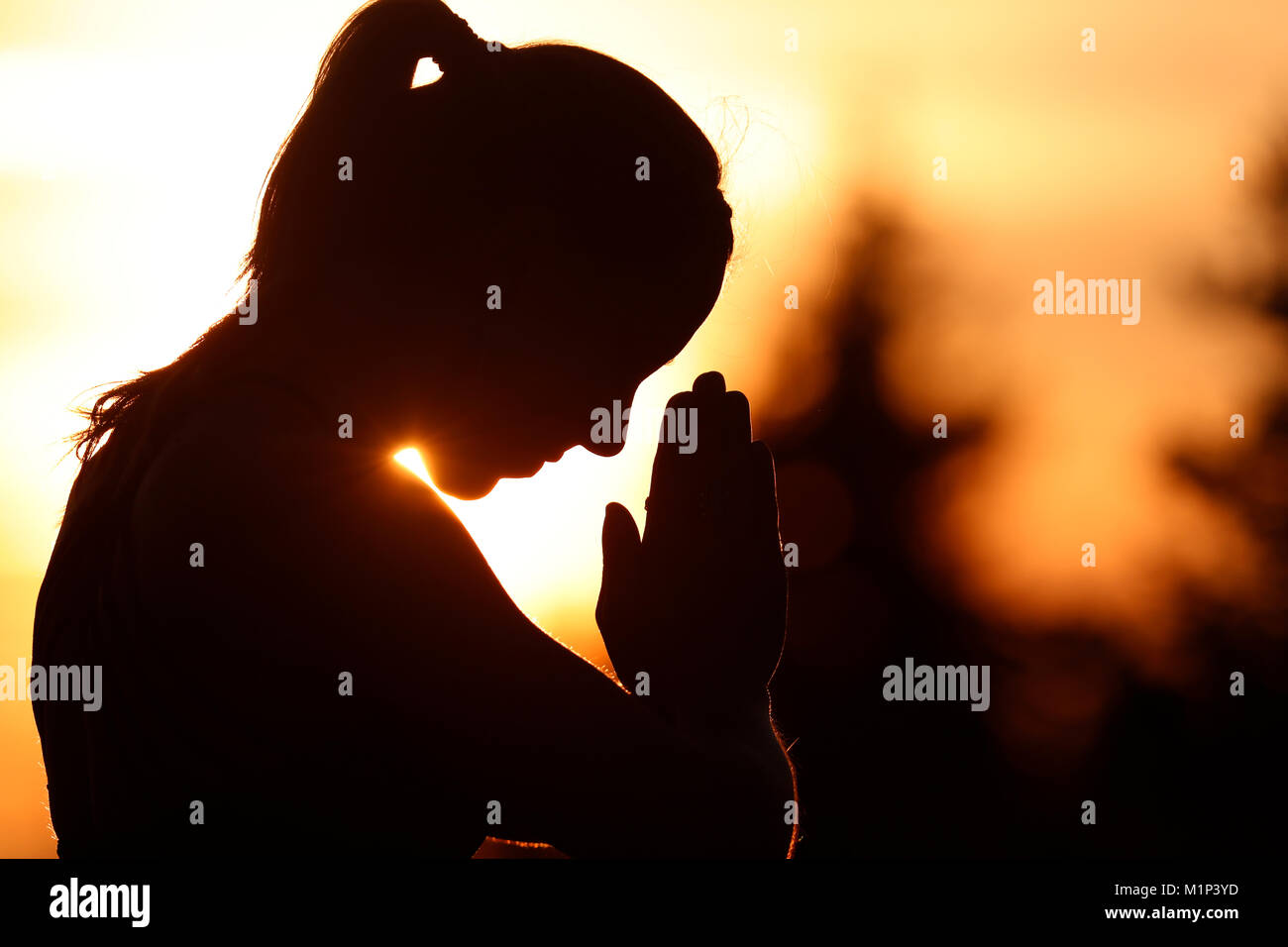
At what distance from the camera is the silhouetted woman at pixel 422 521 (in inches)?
62.6

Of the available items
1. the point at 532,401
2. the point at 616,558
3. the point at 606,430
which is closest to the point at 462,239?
the point at 532,401

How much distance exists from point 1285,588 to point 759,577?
69.1ft

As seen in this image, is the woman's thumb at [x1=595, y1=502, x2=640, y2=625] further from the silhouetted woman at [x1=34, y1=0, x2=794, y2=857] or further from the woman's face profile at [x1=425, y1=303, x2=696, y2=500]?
the woman's face profile at [x1=425, y1=303, x2=696, y2=500]

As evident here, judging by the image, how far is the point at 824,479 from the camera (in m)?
20.3

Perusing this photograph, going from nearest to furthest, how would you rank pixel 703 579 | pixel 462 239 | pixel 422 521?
pixel 422 521 < pixel 462 239 < pixel 703 579

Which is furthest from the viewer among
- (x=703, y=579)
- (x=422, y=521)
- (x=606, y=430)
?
(x=606, y=430)

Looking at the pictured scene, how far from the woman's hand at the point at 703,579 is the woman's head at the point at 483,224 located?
0.18 meters

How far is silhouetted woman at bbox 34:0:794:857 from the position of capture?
1589 millimetres

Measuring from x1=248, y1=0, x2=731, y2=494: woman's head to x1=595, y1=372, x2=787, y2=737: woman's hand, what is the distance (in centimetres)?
18

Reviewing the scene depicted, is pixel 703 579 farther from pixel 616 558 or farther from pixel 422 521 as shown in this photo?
pixel 422 521

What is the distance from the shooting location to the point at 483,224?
189 centimetres

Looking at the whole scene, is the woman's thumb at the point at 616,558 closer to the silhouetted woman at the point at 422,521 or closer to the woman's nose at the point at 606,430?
the silhouetted woman at the point at 422,521

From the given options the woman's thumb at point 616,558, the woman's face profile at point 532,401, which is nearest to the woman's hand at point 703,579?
the woman's thumb at point 616,558

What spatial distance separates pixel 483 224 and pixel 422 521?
49 centimetres
